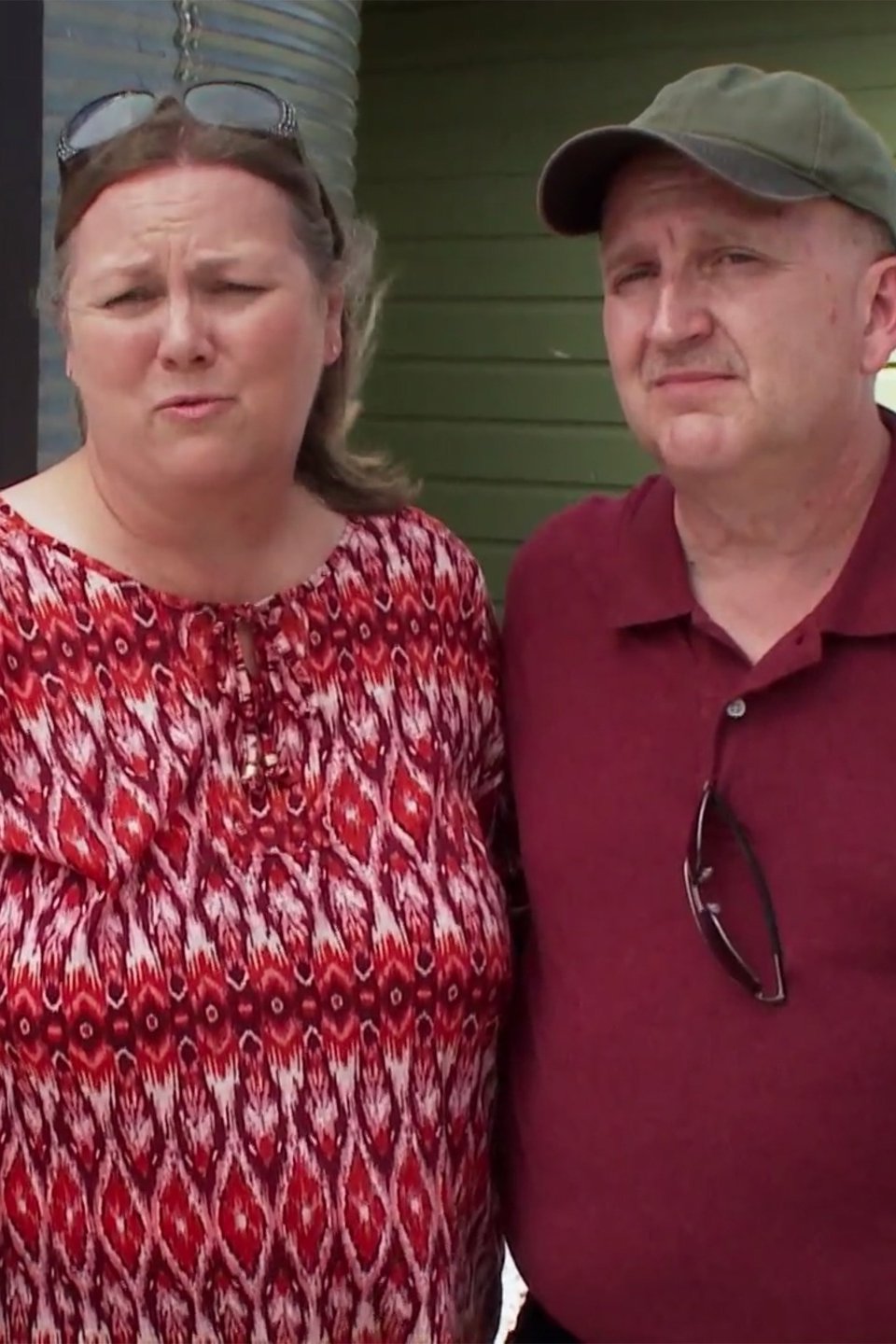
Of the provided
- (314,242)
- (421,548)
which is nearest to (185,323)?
(314,242)

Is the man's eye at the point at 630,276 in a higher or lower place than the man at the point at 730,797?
higher

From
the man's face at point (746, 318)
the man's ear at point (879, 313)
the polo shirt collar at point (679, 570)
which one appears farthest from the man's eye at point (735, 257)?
the polo shirt collar at point (679, 570)

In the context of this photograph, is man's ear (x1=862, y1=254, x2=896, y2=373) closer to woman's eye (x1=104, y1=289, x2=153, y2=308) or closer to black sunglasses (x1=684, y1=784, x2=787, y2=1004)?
black sunglasses (x1=684, y1=784, x2=787, y2=1004)

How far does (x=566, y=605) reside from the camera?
1.75 m

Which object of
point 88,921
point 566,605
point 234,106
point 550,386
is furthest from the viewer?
point 550,386

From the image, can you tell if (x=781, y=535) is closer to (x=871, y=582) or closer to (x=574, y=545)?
(x=871, y=582)

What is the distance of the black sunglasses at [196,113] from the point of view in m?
1.57

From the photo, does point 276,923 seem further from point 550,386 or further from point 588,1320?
point 550,386

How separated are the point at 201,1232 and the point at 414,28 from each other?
3917mm

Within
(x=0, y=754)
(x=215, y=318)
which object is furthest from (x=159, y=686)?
(x=215, y=318)

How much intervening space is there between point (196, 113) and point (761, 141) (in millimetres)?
537

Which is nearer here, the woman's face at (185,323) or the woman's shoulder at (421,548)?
the woman's face at (185,323)

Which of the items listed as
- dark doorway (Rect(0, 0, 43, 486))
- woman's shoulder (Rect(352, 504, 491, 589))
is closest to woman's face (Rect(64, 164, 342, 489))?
woman's shoulder (Rect(352, 504, 491, 589))

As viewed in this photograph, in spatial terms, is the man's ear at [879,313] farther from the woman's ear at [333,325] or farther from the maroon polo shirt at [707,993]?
the woman's ear at [333,325]
